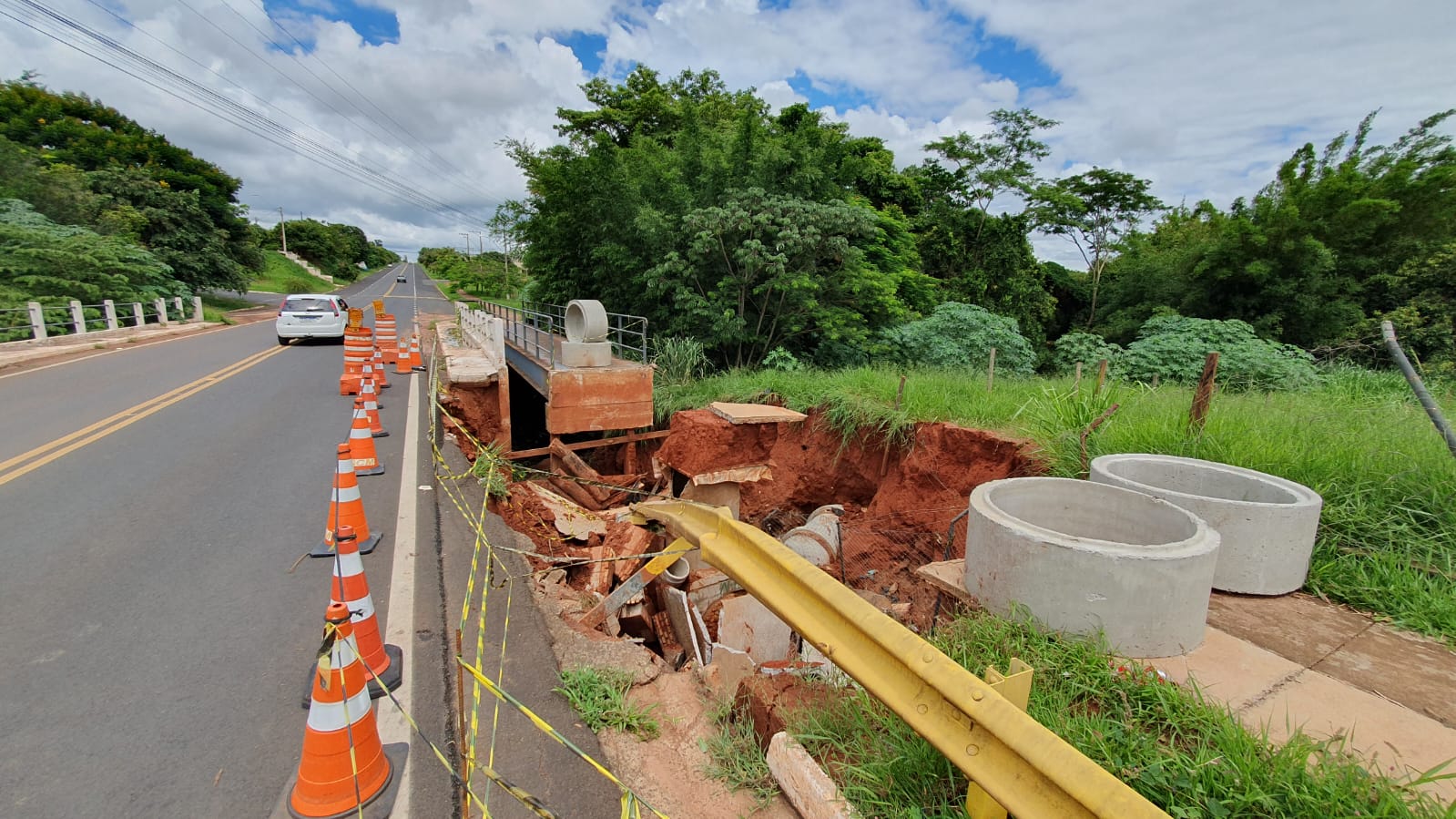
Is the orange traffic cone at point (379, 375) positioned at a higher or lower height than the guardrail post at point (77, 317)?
lower

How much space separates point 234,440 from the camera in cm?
705

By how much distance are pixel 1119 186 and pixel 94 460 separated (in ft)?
109

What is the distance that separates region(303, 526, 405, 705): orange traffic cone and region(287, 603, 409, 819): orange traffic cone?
0.65 m

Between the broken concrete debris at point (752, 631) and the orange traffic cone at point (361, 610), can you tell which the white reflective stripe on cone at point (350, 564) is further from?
the broken concrete debris at point (752, 631)

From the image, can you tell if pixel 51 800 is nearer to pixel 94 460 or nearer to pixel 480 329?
pixel 94 460

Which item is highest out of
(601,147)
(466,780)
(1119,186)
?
(1119,186)

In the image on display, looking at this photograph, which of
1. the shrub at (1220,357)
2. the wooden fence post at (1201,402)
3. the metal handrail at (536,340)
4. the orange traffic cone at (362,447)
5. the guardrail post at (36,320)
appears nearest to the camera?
the wooden fence post at (1201,402)

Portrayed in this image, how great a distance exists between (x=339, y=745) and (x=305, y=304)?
18172mm

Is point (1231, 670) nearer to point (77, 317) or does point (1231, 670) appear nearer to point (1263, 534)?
point (1263, 534)

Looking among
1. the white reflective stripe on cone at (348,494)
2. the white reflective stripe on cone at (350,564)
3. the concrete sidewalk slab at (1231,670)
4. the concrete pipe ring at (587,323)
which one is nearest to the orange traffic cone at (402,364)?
the concrete pipe ring at (587,323)

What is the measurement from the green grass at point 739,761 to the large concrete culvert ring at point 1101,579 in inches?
60.4

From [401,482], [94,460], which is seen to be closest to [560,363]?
[401,482]

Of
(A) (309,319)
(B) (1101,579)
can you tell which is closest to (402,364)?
(A) (309,319)

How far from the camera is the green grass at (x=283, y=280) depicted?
1906 inches
